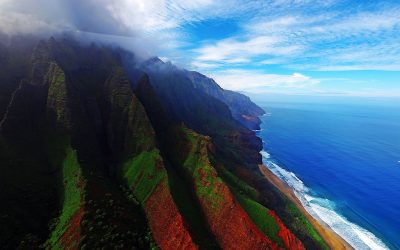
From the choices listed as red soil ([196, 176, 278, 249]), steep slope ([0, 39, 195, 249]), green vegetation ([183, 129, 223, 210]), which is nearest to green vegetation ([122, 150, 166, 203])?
steep slope ([0, 39, 195, 249])

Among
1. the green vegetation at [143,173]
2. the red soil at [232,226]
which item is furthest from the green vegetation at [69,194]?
the red soil at [232,226]

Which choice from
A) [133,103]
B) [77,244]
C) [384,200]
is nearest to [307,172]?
[384,200]

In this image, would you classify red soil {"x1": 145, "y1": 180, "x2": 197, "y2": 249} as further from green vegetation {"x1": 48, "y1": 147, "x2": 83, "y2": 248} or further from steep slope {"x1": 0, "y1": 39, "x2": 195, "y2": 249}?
green vegetation {"x1": 48, "y1": 147, "x2": 83, "y2": 248}

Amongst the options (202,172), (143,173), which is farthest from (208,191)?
(143,173)

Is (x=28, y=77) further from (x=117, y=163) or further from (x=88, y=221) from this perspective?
(x=88, y=221)

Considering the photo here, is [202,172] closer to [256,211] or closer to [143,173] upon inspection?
[143,173]

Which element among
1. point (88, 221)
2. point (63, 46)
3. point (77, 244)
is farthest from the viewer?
point (63, 46)
